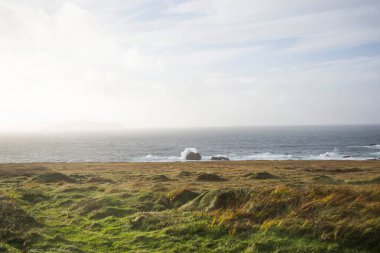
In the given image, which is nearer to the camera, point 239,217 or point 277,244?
point 277,244

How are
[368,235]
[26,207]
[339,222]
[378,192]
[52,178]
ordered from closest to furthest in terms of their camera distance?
[368,235]
[339,222]
[378,192]
[26,207]
[52,178]

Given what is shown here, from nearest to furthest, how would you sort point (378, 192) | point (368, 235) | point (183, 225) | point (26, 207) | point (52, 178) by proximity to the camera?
1. point (368, 235)
2. point (183, 225)
3. point (378, 192)
4. point (26, 207)
5. point (52, 178)

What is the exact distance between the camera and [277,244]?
42.3 feet

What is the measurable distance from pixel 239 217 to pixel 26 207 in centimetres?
1464

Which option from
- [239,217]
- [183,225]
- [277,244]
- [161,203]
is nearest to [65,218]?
[161,203]

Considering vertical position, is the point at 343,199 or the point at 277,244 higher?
the point at 343,199

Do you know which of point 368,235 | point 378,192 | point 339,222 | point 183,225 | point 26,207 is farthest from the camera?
point 26,207

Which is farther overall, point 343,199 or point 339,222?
point 343,199

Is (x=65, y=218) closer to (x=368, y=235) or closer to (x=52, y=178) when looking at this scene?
(x=368, y=235)

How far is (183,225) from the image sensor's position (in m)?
15.5

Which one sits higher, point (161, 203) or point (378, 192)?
point (378, 192)

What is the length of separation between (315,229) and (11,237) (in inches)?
Result: 545

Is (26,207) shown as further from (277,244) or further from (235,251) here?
(277,244)

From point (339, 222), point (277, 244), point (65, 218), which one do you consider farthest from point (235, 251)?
point (65, 218)
